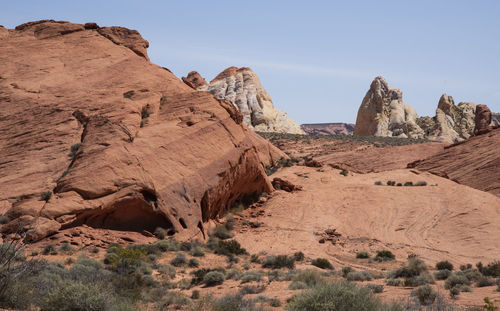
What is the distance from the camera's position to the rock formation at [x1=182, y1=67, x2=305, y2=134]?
221 ft

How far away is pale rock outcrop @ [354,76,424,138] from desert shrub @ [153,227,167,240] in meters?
62.7

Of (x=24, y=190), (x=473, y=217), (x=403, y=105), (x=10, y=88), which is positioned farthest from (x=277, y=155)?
(x=403, y=105)

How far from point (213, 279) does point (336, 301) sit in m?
5.28

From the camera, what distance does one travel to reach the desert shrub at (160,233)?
1709 cm

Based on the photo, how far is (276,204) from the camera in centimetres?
2369

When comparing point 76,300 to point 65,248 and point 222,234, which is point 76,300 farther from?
point 222,234

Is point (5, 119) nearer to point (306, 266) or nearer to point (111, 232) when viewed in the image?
point (111, 232)

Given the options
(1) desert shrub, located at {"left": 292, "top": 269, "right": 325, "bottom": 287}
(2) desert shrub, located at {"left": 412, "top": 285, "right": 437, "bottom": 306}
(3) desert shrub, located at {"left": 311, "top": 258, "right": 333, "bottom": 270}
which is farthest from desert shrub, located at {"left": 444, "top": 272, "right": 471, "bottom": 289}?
(3) desert shrub, located at {"left": 311, "top": 258, "right": 333, "bottom": 270}

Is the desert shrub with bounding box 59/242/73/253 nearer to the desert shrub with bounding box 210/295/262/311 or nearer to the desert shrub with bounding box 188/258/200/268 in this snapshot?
the desert shrub with bounding box 188/258/200/268

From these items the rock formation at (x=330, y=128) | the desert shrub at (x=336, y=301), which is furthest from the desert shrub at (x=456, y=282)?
the rock formation at (x=330, y=128)

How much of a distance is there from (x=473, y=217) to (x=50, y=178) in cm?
1740

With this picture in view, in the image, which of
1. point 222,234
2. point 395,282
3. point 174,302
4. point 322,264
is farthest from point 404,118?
Result: point 174,302

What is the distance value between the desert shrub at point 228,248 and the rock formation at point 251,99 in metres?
48.3

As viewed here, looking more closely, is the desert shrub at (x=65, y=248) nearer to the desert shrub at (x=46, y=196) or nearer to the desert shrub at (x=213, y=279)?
the desert shrub at (x=46, y=196)
